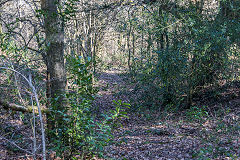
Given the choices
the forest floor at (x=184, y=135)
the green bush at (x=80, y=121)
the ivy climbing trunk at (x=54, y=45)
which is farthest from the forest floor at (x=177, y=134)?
the ivy climbing trunk at (x=54, y=45)

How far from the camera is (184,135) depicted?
705 cm

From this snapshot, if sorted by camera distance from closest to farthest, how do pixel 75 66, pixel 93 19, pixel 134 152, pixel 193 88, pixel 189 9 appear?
pixel 75 66 → pixel 134 152 → pixel 189 9 → pixel 193 88 → pixel 93 19

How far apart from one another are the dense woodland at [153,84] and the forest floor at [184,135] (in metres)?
0.03

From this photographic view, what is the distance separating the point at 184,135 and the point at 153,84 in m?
3.49

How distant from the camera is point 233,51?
877 cm

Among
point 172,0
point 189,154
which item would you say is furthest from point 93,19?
point 189,154

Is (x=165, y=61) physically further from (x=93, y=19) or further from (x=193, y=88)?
(x=93, y=19)

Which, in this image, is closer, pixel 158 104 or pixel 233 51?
pixel 233 51

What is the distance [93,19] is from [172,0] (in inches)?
272

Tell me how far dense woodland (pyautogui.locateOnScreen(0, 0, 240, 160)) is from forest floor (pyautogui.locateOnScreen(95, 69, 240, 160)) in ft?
0.09

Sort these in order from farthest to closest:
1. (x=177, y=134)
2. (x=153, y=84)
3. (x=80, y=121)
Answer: (x=153, y=84), (x=177, y=134), (x=80, y=121)

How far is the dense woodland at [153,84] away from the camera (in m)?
5.22

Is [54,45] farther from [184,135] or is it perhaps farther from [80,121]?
[184,135]

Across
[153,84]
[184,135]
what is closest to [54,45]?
[184,135]
